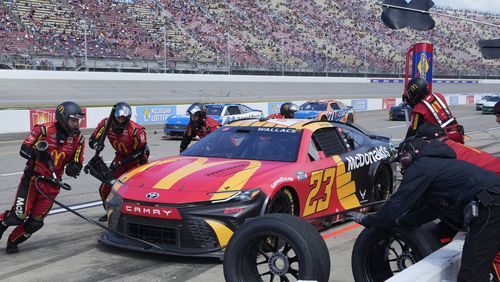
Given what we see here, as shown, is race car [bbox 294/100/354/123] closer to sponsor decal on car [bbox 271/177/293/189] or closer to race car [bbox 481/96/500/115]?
race car [bbox 481/96/500/115]

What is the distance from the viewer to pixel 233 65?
46500 mm

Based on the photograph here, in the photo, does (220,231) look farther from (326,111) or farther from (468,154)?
(326,111)

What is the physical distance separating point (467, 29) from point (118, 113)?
81039mm

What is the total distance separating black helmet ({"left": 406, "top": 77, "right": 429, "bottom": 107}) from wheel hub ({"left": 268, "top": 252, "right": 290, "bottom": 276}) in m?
4.35

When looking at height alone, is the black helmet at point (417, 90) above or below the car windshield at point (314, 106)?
above

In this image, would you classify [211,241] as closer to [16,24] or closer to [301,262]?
[301,262]

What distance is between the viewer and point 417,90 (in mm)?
7676

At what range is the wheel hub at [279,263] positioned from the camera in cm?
403

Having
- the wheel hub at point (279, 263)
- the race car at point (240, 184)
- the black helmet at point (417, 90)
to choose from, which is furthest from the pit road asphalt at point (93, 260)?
the black helmet at point (417, 90)

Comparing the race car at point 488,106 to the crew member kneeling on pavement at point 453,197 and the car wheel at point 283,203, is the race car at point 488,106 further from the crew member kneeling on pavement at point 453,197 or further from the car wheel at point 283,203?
the crew member kneeling on pavement at point 453,197

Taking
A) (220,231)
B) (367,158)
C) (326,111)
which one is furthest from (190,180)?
(326,111)

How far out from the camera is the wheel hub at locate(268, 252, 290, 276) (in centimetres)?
403

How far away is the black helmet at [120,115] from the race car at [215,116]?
1206 cm

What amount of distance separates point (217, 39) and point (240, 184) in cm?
4382
